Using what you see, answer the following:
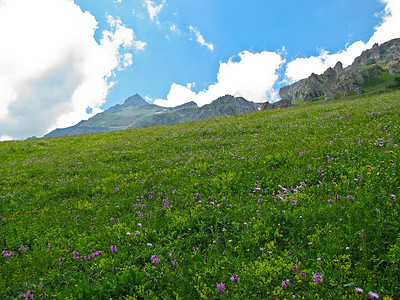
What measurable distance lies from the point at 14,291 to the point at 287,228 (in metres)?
5.35

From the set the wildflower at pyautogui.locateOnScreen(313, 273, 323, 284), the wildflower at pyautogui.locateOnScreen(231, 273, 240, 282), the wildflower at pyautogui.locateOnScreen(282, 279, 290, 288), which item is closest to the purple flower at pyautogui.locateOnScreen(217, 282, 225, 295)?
the wildflower at pyautogui.locateOnScreen(231, 273, 240, 282)

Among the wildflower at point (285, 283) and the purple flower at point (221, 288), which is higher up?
the purple flower at point (221, 288)

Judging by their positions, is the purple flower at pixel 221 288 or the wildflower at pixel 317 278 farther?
the purple flower at pixel 221 288

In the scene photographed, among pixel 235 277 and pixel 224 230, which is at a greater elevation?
pixel 224 230

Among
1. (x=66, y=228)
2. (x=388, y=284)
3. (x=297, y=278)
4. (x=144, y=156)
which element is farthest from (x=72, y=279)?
(x=144, y=156)

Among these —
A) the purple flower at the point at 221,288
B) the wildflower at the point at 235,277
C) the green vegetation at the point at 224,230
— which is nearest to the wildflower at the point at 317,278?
the green vegetation at the point at 224,230

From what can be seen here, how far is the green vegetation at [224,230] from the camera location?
3.60 m

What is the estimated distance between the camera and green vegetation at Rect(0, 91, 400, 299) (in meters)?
3.60

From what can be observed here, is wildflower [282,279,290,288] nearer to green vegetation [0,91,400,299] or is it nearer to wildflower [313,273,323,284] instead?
green vegetation [0,91,400,299]

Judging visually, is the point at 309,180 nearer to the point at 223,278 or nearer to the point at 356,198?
the point at 356,198

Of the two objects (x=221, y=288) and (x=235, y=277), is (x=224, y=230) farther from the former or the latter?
(x=221, y=288)

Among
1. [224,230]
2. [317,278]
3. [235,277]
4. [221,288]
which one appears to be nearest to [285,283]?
[317,278]

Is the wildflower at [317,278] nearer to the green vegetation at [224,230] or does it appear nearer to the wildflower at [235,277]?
the green vegetation at [224,230]

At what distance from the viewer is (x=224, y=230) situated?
5.02 m
